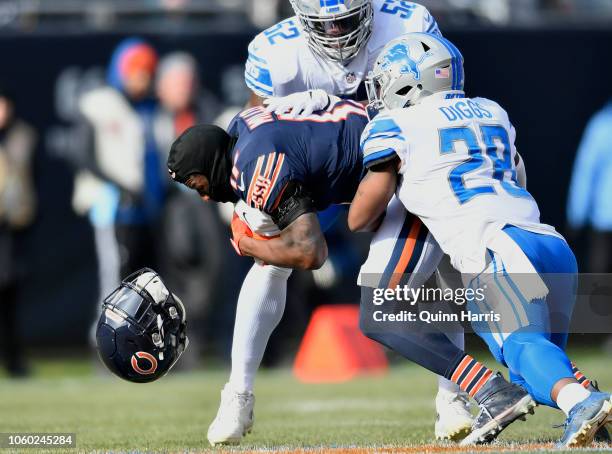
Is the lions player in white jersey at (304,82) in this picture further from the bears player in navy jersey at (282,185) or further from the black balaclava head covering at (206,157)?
the black balaclava head covering at (206,157)

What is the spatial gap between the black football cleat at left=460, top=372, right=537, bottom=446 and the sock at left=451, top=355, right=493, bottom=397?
44 millimetres

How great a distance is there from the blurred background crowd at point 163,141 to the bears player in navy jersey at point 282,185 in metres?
4.44

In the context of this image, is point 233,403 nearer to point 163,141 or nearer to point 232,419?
point 232,419

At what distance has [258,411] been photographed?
22.6 feet

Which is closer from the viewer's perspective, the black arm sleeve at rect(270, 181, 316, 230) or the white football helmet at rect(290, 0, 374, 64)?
the black arm sleeve at rect(270, 181, 316, 230)

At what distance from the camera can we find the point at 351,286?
1002 cm

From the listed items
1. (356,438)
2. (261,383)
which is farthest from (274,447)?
(261,383)

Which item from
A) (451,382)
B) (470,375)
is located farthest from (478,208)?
(451,382)

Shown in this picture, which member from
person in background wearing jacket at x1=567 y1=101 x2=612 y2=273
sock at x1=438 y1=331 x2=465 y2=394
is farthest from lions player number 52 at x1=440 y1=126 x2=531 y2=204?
person in background wearing jacket at x1=567 y1=101 x2=612 y2=273

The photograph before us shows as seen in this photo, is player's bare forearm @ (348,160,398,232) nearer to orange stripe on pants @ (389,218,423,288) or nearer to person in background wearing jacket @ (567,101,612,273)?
orange stripe on pants @ (389,218,423,288)

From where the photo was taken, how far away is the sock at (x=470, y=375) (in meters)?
4.57

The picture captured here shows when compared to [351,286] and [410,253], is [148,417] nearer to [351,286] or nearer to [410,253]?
[410,253]

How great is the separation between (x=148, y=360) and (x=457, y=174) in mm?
1373

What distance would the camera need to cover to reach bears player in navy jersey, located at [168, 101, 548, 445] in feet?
15.5
